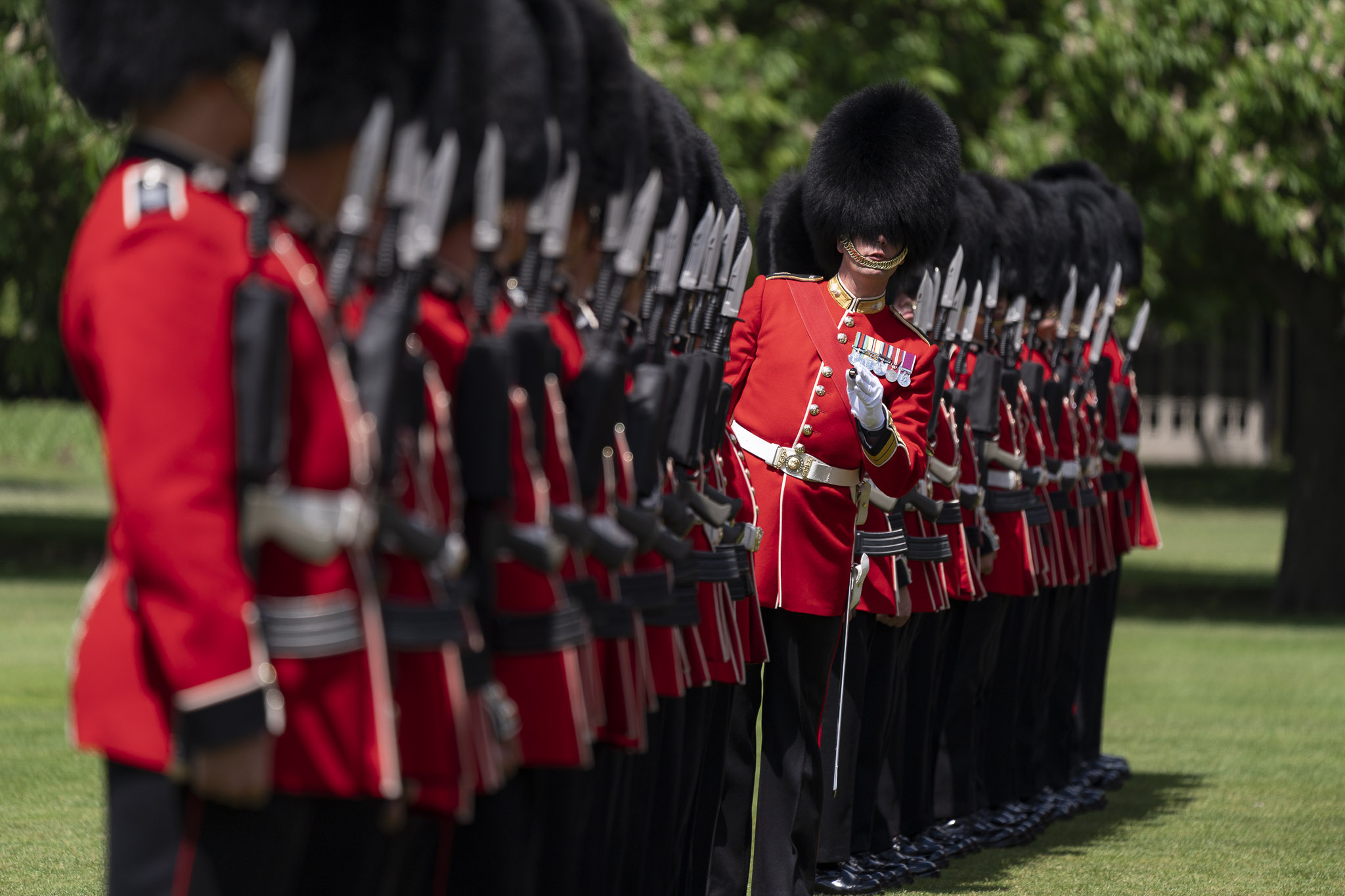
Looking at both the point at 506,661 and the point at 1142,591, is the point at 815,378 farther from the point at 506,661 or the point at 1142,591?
the point at 1142,591

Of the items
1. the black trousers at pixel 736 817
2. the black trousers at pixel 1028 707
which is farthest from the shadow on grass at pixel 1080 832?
the black trousers at pixel 736 817

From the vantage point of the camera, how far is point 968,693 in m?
7.79

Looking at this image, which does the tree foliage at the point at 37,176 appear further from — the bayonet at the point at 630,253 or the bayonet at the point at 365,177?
the bayonet at the point at 365,177

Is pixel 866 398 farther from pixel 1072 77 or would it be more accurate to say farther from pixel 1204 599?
pixel 1204 599

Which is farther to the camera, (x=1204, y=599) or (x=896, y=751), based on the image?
(x=1204, y=599)

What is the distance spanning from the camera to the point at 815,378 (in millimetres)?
6230

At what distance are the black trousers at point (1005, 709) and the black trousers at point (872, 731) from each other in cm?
131

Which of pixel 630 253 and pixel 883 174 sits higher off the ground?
pixel 883 174

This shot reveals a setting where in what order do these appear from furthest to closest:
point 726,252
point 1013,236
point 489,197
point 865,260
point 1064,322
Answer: point 1064,322, point 1013,236, point 865,260, point 726,252, point 489,197

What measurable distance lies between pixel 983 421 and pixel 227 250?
5.01m

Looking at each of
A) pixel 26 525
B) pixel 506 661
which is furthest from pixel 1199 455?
pixel 506 661

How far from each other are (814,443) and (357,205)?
322cm

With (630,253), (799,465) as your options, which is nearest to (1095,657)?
(799,465)

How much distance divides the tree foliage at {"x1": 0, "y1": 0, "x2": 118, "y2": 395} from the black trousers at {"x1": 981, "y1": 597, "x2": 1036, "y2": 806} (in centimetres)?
772
